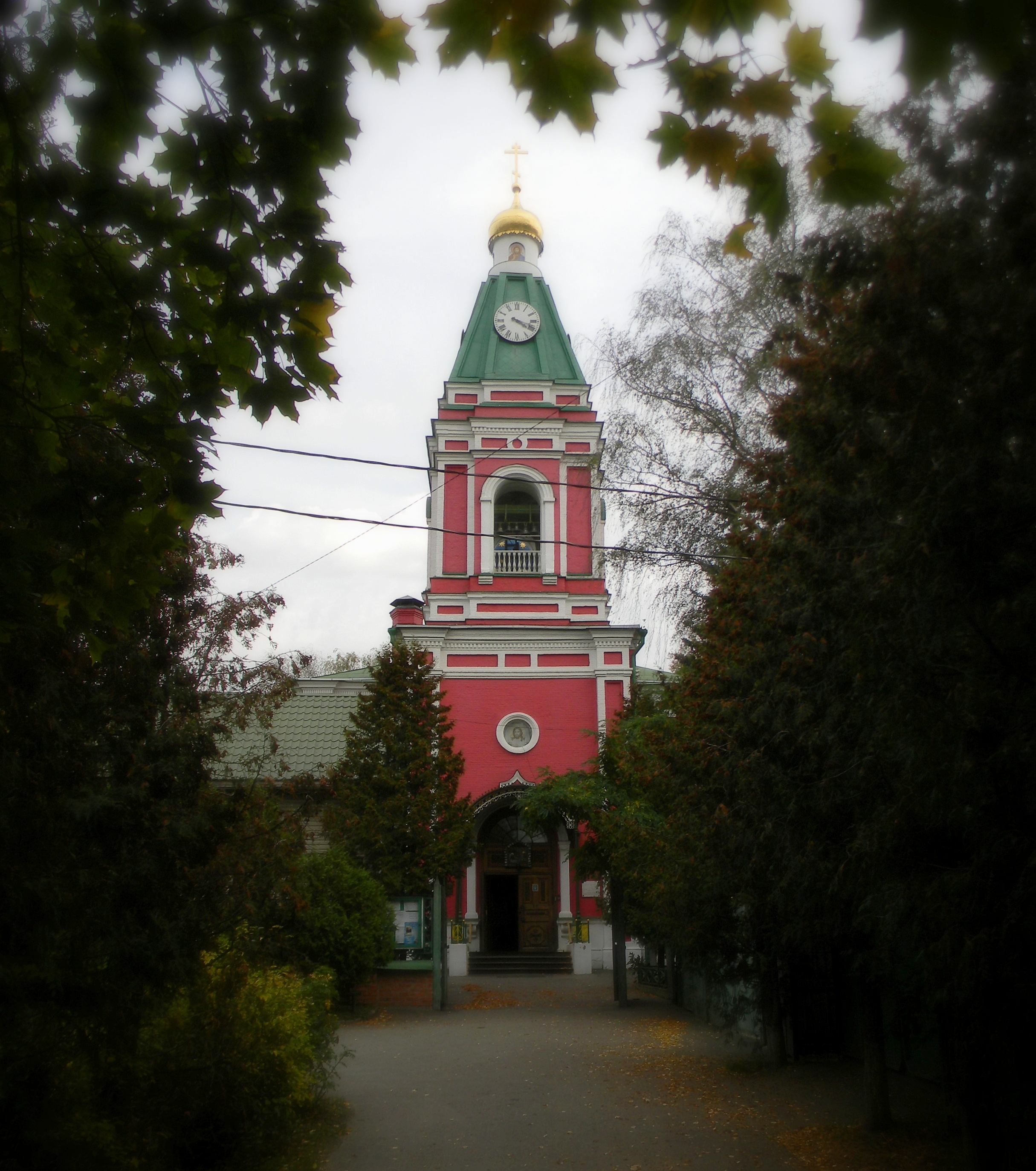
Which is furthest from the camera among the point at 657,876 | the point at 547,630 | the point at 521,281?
the point at 521,281

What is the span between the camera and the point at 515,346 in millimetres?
27359

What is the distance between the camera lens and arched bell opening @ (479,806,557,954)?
24.2 metres

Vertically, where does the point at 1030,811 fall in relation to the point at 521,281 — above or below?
below

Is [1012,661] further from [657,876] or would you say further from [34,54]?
[657,876]

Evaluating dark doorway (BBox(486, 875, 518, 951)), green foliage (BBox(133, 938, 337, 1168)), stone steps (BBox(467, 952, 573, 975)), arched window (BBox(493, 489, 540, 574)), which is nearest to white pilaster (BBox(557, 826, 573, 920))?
stone steps (BBox(467, 952, 573, 975))

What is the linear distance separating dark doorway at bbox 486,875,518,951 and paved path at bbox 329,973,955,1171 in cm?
835

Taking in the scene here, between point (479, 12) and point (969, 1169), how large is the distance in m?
7.42

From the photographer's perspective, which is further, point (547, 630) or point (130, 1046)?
point (547, 630)

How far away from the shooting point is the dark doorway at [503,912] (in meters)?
25.5

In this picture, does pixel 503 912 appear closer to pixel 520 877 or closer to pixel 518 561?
pixel 520 877

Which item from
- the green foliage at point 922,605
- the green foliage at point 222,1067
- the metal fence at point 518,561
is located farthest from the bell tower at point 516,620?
the green foliage at point 922,605

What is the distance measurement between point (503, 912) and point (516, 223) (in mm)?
17591

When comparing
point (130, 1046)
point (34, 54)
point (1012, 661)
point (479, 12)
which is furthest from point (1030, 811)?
point (130, 1046)

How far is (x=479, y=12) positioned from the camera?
2.85 m
